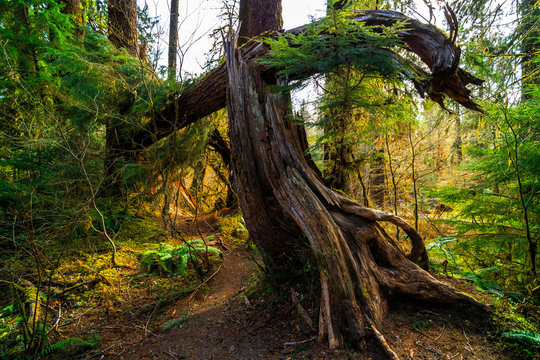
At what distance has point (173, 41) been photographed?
9141 millimetres

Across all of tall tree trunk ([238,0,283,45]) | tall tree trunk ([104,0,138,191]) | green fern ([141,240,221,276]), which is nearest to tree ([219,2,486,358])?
tall tree trunk ([238,0,283,45])

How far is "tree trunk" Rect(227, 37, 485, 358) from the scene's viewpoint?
2.37 meters

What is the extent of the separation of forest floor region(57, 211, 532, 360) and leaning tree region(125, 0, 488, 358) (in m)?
0.16

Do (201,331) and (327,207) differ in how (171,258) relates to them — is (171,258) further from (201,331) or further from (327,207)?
(327,207)

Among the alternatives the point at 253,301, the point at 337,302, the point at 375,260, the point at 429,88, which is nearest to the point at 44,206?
the point at 253,301

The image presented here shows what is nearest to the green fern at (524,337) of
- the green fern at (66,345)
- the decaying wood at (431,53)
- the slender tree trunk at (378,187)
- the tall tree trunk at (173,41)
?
the decaying wood at (431,53)

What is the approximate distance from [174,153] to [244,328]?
12.8ft

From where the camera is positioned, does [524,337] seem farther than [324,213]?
No

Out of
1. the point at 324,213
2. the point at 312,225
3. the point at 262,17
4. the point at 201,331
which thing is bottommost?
the point at 201,331

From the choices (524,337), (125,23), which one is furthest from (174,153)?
(524,337)

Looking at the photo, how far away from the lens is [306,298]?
9.25 feet

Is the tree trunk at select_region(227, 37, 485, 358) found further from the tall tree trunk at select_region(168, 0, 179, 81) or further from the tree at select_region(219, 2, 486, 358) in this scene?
the tall tree trunk at select_region(168, 0, 179, 81)

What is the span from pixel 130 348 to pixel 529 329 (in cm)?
400

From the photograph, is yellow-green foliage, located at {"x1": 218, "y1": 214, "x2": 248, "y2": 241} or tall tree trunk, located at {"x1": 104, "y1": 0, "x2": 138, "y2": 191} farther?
yellow-green foliage, located at {"x1": 218, "y1": 214, "x2": 248, "y2": 241}
